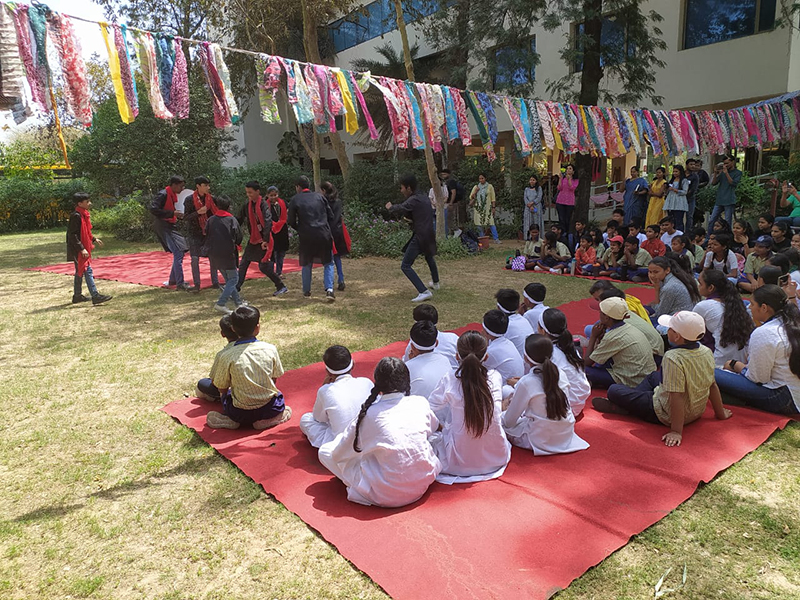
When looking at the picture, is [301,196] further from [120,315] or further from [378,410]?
[378,410]

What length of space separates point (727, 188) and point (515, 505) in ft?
32.0

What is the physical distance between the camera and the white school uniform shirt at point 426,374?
3.50 m

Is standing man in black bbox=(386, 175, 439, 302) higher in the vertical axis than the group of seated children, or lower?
higher

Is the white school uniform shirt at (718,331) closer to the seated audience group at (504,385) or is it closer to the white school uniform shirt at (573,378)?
the seated audience group at (504,385)

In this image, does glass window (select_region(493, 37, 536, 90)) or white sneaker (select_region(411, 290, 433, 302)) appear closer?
white sneaker (select_region(411, 290, 433, 302))

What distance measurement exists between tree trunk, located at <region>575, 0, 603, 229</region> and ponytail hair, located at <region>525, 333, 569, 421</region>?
10182mm

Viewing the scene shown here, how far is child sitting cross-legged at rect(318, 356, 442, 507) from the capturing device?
279 centimetres

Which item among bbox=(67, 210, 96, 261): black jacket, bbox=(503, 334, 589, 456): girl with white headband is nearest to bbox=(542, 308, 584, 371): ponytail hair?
bbox=(503, 334, 589, 456): girl with white headband

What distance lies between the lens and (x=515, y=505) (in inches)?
111

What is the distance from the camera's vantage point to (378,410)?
2.85 metres

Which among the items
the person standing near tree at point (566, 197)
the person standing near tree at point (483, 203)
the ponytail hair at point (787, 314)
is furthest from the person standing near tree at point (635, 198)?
the ponytail hair at point (787, 314)

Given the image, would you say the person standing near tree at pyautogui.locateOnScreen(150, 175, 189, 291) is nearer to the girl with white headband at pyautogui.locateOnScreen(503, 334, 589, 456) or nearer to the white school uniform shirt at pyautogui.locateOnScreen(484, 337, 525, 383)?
the white school uniform shirt at pyautogui.locateOnScreen(484, 337, 525, 383)

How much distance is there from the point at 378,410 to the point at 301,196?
497cm

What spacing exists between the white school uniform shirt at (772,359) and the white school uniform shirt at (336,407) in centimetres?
265
